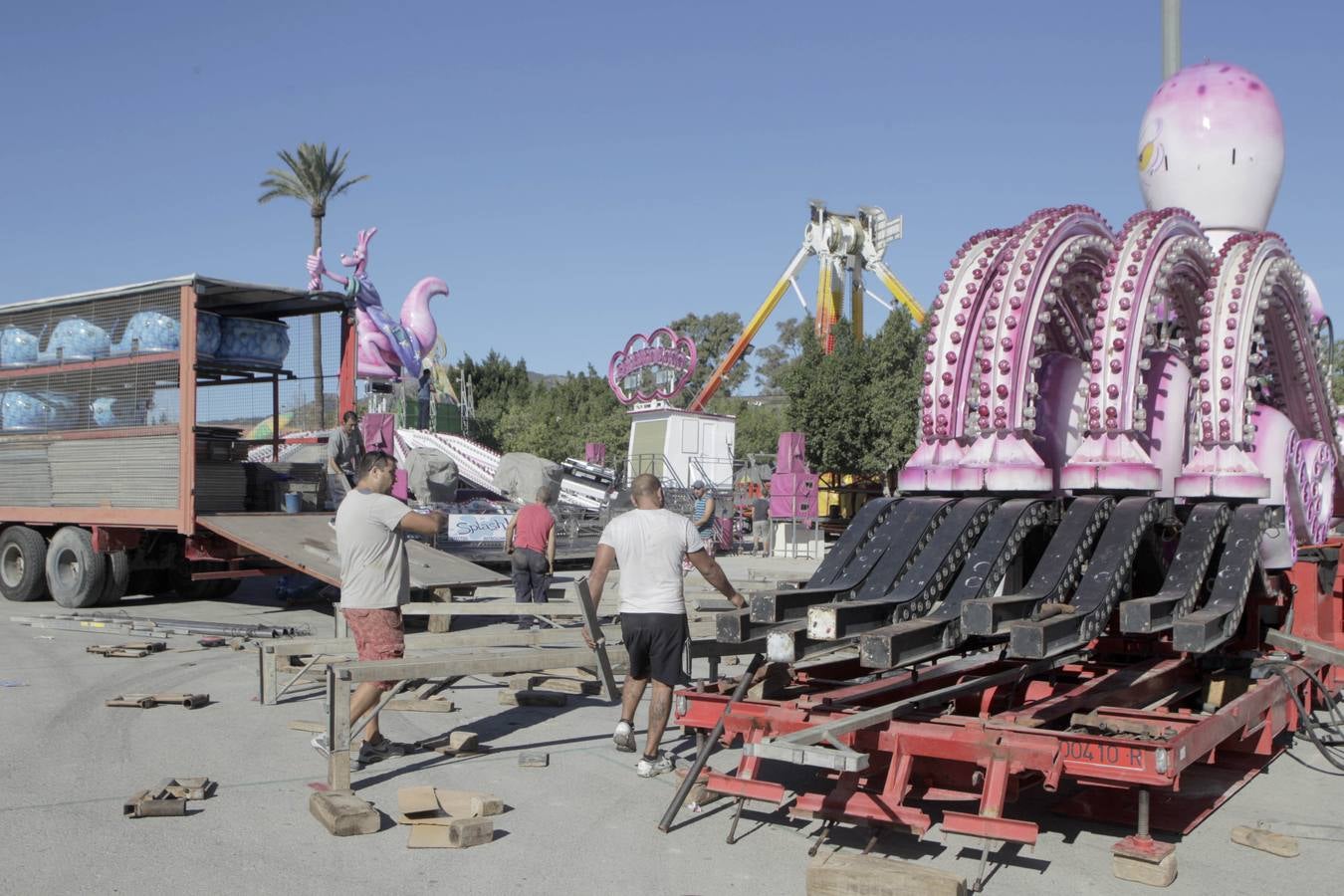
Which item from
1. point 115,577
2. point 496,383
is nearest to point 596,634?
point 115,577

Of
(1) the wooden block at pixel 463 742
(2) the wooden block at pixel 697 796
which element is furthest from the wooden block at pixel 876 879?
(1) the wooden block at pixel 463 742

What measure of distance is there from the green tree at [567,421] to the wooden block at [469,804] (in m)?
45.7

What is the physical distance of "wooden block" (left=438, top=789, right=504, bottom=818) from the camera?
6.15 meters

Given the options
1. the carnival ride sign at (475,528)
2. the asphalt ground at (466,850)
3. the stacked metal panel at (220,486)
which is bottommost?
the asphalt ground at (466,850)

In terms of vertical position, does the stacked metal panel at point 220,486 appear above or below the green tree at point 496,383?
below

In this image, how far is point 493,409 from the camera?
6519 centimetres

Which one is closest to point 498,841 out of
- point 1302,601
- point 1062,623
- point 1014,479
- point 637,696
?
point 637,696

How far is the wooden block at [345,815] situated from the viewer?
5883mm

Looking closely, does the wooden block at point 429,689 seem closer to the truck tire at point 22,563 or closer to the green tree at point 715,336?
the truck tire at point 22,563

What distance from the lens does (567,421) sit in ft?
185

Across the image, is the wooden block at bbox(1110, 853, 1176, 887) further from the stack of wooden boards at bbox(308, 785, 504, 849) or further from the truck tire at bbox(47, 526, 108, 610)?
the truck tire at bbox(47, 526, 108, 610)

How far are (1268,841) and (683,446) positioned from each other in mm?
26756

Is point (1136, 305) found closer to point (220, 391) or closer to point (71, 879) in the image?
point (71, 879)

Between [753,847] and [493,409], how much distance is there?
60.3m
